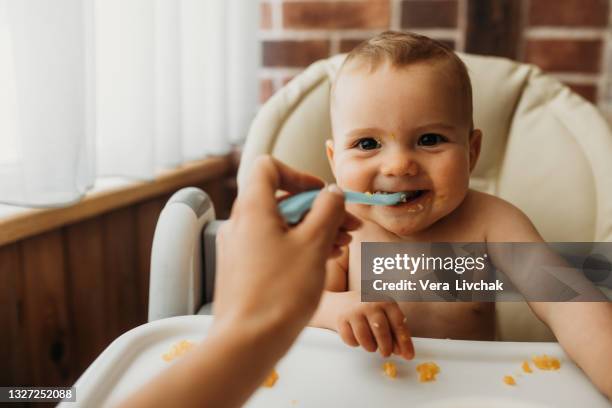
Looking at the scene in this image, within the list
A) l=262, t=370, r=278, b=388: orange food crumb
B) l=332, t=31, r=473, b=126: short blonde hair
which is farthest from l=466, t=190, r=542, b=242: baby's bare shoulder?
l=262, t=370, r=278, b=388: orange food crumb

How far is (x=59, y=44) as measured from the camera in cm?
81

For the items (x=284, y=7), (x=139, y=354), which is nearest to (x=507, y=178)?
(x=139, y=354)

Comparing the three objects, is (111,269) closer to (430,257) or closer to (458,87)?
(430,257)

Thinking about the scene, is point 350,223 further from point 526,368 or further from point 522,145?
point 522,145

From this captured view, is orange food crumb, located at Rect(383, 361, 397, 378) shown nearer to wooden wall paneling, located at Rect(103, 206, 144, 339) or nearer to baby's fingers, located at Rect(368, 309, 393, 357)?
baby's fingers, located at Rect(368, 309, 393, 357)

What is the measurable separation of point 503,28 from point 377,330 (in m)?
0.93

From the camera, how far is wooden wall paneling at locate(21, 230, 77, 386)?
90 centimetres

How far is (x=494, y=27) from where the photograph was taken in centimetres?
126

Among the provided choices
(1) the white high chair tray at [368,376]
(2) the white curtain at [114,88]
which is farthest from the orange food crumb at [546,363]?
(2) the white curtain at [114,88]

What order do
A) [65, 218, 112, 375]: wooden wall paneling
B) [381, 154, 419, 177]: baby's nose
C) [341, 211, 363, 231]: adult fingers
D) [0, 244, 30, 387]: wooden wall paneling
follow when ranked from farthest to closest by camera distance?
[65, 218, 112, 375]: wooden wall paneling → [0, 244, 30, 387]: wooden wall paneling → [381, 154, 419, 177]: baby's nose → [341, 211, 363, 231]: adult fingers

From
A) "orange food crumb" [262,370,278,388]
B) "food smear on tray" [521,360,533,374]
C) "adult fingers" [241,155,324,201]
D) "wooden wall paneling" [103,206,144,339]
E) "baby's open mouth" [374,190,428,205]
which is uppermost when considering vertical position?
"adult fingers" [241,155,324,201]

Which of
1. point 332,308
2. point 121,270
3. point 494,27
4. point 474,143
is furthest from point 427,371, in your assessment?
point 494,27

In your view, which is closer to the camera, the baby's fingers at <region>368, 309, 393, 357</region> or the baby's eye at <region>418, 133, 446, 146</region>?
the baby's fingers at <region>368, 309, 393, 357</region>

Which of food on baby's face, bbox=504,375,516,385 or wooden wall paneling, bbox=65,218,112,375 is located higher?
food on baby's face, bbox=504,375,516,385
